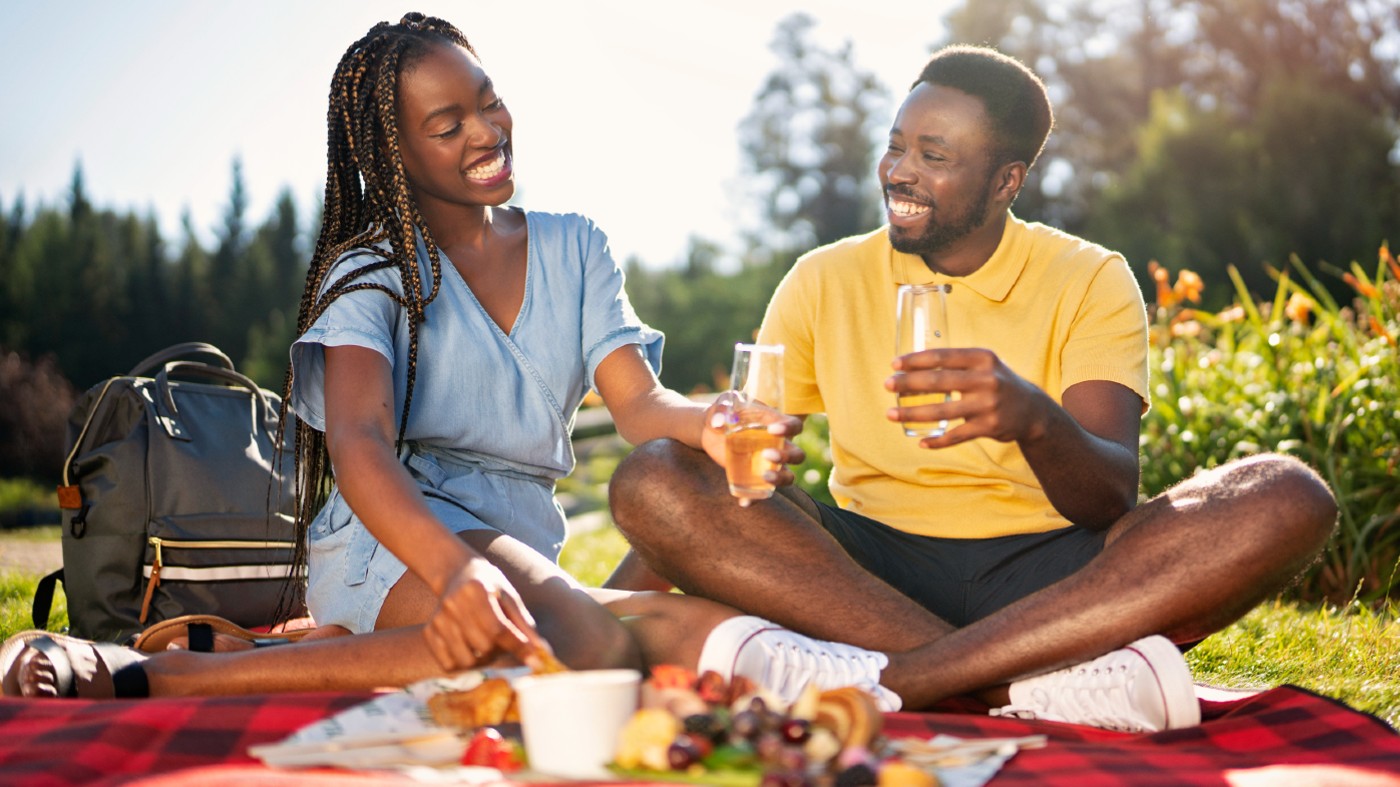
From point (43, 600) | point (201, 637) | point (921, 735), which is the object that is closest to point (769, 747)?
point (921, 735)

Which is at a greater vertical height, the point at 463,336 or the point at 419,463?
the point at 463,336

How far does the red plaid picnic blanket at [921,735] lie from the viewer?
2086 millimetres

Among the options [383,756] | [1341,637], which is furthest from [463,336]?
[1341,637]

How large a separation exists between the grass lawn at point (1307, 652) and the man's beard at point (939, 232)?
4.74 feet

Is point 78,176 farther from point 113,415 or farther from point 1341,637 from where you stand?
point 1341,637

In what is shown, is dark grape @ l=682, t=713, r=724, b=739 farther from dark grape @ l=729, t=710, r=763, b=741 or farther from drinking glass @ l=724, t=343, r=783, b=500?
drinking glass @ l=724, t=343, r=783, b=500

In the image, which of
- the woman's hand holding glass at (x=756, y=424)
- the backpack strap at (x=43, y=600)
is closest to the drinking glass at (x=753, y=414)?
the woman's hand holding glass at (x=756, y=424)

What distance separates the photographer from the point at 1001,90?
12.6 ft

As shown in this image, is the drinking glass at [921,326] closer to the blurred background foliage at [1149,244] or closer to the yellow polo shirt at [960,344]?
the yellow polo shirt at [960,344]

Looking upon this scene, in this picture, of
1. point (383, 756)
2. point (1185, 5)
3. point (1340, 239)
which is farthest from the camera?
point (1185, 5)

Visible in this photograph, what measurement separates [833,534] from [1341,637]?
5.76ft

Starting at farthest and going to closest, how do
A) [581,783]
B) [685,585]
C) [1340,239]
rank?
[1340,239] → [685,585] → [581,783]

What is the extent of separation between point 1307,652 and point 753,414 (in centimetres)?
227

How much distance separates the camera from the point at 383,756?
2074mm
